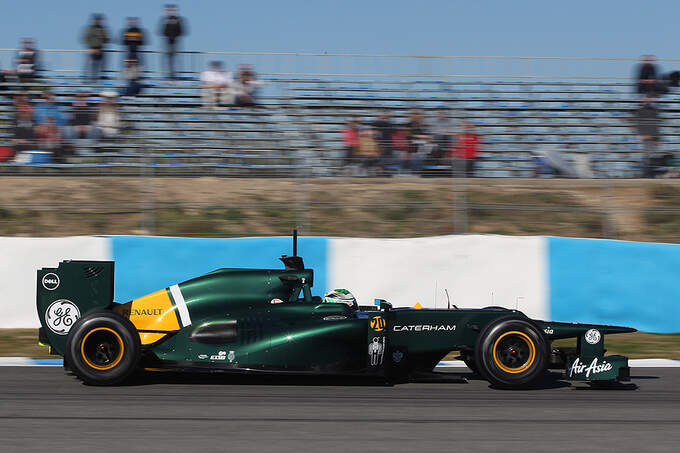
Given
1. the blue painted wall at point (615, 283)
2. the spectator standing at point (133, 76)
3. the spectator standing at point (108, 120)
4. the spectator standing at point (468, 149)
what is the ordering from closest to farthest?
the blue painted wall at point (615, 283), the spectator standing at point (468, 149), the spectator standing at point (108, 120), the spectator standing at point (133, 76)

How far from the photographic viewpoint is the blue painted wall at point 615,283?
31.8 feet

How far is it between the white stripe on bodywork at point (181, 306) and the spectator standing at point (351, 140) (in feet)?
17.8

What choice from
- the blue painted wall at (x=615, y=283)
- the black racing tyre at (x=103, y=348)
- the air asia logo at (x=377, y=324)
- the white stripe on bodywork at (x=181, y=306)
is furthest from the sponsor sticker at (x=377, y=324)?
the blue painted wall at (x=615, y=283)

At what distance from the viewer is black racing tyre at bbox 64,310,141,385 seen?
6.28 metres

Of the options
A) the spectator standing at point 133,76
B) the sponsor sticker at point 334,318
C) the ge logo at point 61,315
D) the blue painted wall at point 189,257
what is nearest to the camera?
the sponsor sticker at point 334,318

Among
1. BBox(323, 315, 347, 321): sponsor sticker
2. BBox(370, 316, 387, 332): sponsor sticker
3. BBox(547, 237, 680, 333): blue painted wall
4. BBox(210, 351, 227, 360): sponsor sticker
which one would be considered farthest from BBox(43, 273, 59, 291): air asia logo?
BBox(547, 237, 680, 333): blue painted wall

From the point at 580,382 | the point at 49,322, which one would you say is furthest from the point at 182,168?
the point at 580,382

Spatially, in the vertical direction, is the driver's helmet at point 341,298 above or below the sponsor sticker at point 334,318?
above

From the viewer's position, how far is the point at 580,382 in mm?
7098

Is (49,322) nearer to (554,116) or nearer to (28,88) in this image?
(28,88)

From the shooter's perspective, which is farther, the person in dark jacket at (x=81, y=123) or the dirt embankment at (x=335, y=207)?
the person in dark jacket at (x=81, y=123)

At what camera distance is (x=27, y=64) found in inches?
522

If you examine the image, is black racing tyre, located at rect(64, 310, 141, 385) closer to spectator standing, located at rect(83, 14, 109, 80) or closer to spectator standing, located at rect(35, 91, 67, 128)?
spectator standing, located at rect(35, 91, 67, 128)

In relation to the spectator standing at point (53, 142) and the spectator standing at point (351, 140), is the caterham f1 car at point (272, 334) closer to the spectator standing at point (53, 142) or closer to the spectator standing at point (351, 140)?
the spectator standing at point (351, 140)
